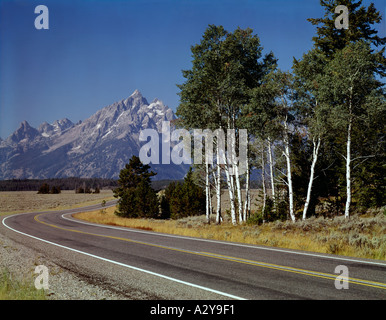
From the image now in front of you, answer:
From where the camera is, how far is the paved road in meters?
6.88

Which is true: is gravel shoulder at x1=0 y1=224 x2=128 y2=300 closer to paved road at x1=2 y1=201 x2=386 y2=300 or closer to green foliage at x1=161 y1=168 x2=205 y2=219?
paved road at x1=2 y1=201 x2=386 y2=300

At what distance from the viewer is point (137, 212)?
1884 inches

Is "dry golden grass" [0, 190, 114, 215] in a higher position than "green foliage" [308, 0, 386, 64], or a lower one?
lower

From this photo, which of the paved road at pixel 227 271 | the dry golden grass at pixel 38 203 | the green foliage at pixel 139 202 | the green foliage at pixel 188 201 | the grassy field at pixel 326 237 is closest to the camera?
the paved road at pixel 227 271

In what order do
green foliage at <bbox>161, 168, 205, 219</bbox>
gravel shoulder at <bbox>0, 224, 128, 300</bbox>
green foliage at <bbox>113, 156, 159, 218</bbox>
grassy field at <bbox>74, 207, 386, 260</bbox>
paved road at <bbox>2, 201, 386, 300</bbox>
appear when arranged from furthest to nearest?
1. green foliage at <bbox>113, 156, 159, 218</bbox>
2. green foliage at <bbox>161, 168, 205, 219</bbox>
3. grassy field at <bbox>74, 207, 386, 260</bbox>
4. gravel shoulder at <bbox>0, 224, 128, 300</bbox>
5. paved road at <bbox>2, 201, 386, 300</bbox>

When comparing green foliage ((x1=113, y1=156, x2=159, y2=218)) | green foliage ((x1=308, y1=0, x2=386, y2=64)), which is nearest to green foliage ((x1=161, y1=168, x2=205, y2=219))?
green foliage ((x1=113, y1=156, x2=159, y2=218))

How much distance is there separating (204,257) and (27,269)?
5.89 meters

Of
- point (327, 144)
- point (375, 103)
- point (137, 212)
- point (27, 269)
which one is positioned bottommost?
point (137, 212)

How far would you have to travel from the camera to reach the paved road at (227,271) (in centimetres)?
688

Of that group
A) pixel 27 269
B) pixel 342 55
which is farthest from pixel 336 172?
pixel 27 269

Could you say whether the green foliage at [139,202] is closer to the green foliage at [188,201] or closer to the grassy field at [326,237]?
the green foliage at [188,201]

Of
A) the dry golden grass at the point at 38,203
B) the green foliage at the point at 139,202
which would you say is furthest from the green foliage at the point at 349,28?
the dry golden grass at the point at 38,203

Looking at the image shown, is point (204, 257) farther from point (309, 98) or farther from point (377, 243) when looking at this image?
point (309, 98)
